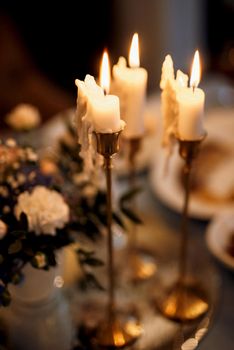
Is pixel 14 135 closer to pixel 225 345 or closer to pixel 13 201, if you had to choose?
pixel 13 201

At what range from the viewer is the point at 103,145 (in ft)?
2.26

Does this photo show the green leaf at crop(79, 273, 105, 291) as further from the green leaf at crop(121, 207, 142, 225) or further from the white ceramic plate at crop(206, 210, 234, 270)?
the white ceramic plate at crop(206, 210, 234, 270)

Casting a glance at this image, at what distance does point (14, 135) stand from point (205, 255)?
72cm

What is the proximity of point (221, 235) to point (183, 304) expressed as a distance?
18cm

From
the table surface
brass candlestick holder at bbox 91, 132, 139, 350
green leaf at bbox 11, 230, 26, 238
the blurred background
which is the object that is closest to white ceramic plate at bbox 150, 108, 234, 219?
the table surface

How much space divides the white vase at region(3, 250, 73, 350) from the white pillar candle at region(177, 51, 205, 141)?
341 mm

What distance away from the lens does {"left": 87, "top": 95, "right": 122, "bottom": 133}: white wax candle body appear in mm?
651

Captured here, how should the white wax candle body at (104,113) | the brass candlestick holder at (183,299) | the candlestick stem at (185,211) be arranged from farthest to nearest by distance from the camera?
the brass candlestick holder at (183,299), the candlestick stem at (185,211), the white wax candle body at (104,113)

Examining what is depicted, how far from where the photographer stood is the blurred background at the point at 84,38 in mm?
2447

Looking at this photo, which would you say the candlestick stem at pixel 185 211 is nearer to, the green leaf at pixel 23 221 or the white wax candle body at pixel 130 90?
the white wax candle body at pixel 130 90

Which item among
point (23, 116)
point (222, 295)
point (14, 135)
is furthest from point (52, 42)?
point (222, 295)

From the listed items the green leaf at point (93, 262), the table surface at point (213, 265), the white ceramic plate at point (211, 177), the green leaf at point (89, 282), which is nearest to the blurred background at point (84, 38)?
the white ceramic plate at point (211, 177)

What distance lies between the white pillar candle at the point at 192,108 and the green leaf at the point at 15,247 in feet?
0.98

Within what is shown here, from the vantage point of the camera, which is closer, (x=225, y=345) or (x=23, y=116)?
(x=225, y=345)
